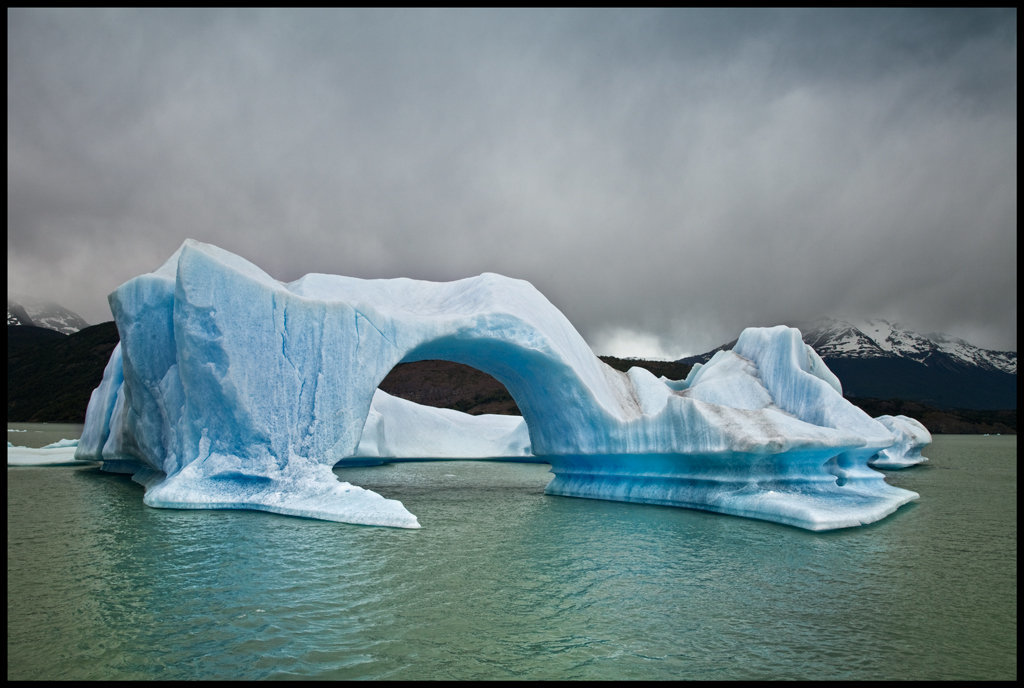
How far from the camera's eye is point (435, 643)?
13.3 feet

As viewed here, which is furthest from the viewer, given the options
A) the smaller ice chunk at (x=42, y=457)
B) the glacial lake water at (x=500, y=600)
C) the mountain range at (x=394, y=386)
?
the mountain range at (x=394, y=386)

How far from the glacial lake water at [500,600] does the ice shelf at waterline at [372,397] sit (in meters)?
0.94

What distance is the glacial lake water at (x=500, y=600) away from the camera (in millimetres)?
3773

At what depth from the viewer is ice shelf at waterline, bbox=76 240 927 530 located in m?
9.66

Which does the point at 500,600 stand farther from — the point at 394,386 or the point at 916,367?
the point at 916,367

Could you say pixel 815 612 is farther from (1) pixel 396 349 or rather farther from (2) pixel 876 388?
(2) pixel 876 388

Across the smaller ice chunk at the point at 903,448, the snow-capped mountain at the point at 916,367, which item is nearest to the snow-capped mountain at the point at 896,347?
the snow-capped mountain at the point at 916,367

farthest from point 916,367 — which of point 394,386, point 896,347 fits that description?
point 394,386

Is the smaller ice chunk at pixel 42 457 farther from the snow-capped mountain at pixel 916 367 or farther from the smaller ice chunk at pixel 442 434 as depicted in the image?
the snow-capped mountain at pixel 916 367

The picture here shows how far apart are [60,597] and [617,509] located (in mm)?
7823

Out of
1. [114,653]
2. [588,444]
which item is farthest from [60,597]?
[588,444]

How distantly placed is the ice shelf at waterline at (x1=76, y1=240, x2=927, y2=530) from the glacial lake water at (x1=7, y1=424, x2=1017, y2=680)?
3.07 feet

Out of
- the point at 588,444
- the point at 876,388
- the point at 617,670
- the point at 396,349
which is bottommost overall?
the point at 617,670

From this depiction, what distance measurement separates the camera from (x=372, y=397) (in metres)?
11.1
